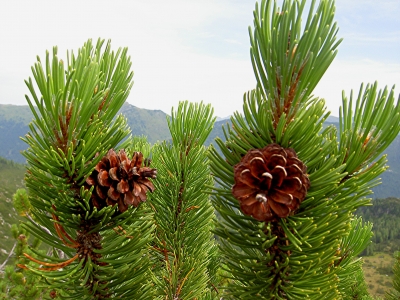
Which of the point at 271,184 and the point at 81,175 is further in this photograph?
the point at 81,175

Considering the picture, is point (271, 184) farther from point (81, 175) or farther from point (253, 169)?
point (81, 175)

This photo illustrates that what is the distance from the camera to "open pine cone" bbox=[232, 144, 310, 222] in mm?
1287

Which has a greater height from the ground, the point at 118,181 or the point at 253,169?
the point at 253,169

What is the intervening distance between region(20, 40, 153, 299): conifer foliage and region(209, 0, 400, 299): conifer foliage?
61 centimetres

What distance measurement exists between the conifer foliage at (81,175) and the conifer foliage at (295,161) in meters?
0.61

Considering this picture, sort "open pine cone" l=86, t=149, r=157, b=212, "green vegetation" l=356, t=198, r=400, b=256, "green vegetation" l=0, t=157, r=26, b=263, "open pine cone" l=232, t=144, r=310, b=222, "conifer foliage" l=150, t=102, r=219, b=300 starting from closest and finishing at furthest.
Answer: "open pine cone" l=232, t=144, r=310, b=222 → "open pine cone" l=86, t=149, r=157, b=212 → "conifer foliage" l=150, t=102, r=219, b=300 → "green vegetation" l=0, t=157, r=26, b=263 → "green vegetation" l=356, t=198, r=400, b=256

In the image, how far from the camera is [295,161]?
1310 mm

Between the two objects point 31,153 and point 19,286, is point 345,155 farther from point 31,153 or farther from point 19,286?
point 19,286

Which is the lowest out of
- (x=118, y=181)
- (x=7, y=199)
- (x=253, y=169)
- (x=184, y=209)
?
(x=7, y=199)

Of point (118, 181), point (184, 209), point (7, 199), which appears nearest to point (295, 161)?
point (118, 181)

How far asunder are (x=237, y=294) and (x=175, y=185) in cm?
140

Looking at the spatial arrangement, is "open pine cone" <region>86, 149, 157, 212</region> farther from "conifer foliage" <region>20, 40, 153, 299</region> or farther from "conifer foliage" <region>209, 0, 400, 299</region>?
"conifer foliage" <region>209, 0, 400, 299</region>

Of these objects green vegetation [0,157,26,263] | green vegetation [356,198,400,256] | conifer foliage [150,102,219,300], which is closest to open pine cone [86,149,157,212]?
conifer foliage [150,102,219,300]

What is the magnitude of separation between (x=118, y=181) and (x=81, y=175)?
0.62 feet
